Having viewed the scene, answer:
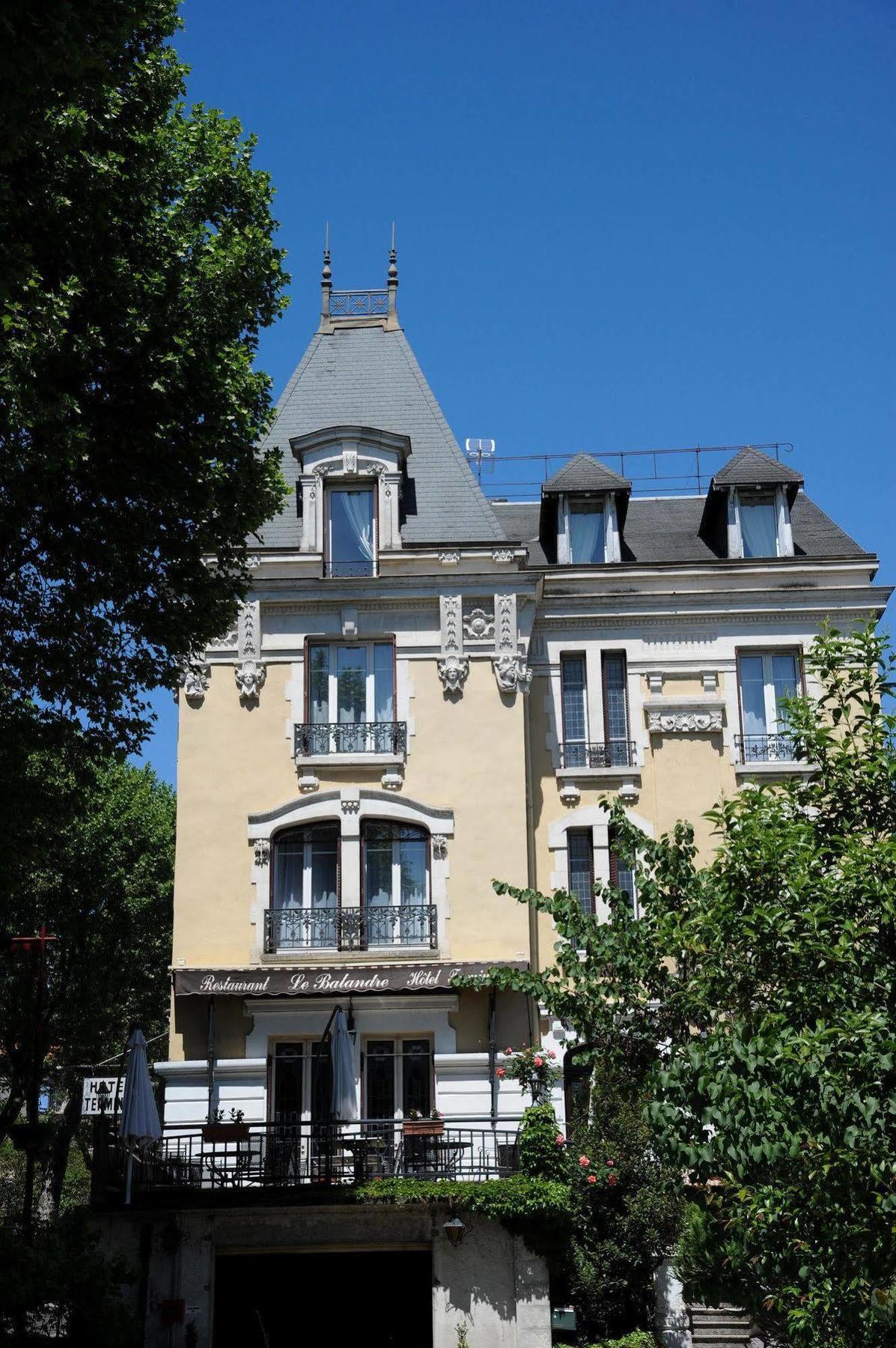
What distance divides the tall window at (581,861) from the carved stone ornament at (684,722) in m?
2.24

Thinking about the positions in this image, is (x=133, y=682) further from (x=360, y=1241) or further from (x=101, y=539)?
(x=360, y=1241)

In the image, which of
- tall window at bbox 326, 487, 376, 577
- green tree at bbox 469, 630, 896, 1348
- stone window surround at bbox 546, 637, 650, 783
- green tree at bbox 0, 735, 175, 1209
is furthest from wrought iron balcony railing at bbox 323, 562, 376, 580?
green tree at bbox 469, 630, 896, 1348

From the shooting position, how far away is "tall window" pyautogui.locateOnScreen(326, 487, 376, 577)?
90.4 feet

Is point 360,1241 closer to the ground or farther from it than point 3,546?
closer to the ground

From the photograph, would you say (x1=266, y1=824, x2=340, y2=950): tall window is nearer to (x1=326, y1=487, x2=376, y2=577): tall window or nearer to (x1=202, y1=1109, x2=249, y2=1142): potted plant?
(x1=202, y1=1109, x2=249, y2=1142): potted plant

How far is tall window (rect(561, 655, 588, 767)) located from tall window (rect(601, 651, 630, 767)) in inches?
14.9

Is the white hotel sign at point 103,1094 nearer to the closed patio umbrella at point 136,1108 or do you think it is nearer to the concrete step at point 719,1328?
the closed patio umbrella at point 136,1108

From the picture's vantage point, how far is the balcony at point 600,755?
2777 centimetres

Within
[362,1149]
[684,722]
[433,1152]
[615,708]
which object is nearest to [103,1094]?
[362,1149]

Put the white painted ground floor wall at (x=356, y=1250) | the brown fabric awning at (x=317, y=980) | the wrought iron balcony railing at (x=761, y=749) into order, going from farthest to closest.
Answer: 1. the wrought iron balcony railing at (x=761, y=749)
2. the brown fabric awning at (x=317, y=980)
3. the white painted ground floor wall at (x=356, y=1250)

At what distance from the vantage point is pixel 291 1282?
78.8ft

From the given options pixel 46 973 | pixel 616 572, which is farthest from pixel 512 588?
pixel 46 973

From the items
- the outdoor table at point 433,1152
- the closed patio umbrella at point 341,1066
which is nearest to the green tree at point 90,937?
the closed patio umbrella at point 341,1066

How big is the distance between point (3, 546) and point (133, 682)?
238cm
